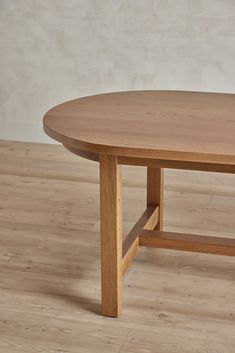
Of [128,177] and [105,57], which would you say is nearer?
[128,177]

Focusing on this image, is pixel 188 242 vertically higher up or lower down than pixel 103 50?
lower down

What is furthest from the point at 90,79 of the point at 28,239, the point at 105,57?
the point at 28,239

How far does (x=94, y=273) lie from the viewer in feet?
10.1

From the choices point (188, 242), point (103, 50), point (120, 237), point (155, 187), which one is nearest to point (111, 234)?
point (120, 237)

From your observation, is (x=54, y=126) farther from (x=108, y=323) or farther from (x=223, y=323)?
(x=223, y=323)

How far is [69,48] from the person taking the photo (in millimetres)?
4691

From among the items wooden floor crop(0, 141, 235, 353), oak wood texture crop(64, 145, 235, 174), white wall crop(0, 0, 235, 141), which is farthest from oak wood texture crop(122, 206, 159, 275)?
white wall crop(0, 0, 235, 141)

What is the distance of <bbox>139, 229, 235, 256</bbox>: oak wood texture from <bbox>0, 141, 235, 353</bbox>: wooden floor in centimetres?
12

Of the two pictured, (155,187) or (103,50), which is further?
(103,50)

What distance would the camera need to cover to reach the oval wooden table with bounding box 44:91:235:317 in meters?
2.44

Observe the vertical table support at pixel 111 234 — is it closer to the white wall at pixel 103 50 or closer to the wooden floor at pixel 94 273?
the wooden floor at pixel 94 273

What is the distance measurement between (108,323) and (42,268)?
1.73 ft

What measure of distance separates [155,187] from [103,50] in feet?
5.11

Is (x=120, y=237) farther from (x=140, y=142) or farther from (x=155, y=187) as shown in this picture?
(x=155, y=187)
